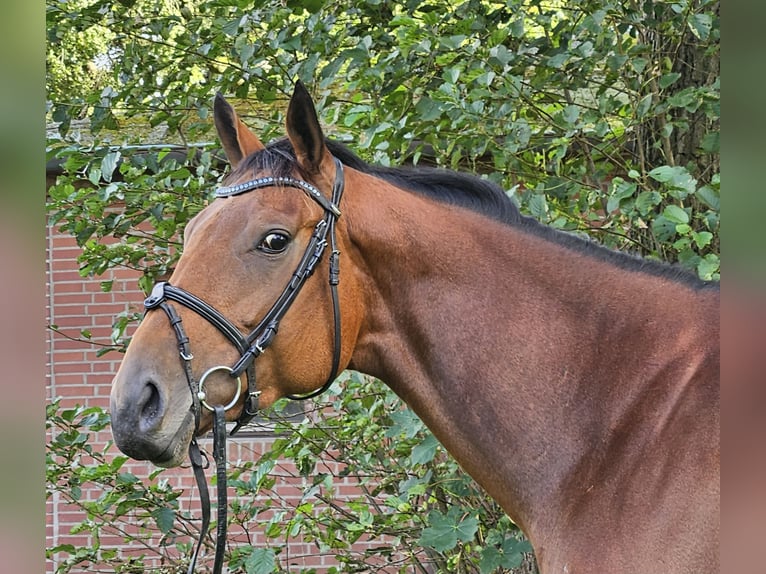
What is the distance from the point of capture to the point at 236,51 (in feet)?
12.5

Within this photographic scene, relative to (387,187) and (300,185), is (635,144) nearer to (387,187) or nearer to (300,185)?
(387,187)

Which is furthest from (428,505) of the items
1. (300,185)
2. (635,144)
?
(300,185)

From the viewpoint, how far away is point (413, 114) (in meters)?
3.45

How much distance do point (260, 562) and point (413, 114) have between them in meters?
2.03

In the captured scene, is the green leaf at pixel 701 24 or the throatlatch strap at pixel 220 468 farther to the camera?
the green leaf at pixel 701 24

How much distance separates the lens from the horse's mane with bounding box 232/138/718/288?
A: 2279 millimetres

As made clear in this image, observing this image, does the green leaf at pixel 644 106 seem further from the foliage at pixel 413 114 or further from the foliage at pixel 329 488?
the foliage at pixel 329 488

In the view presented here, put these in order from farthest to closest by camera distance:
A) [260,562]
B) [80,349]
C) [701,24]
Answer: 1. [80,349]
2. [260,562]
3. [701,24]

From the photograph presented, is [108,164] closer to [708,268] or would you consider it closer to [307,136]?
[307,136]

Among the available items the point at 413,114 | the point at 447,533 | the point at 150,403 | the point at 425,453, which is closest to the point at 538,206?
the point at 413,114

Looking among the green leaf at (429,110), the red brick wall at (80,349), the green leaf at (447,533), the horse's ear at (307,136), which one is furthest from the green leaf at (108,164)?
the red brick wall at (80,349)

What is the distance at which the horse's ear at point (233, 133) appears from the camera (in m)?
2.59

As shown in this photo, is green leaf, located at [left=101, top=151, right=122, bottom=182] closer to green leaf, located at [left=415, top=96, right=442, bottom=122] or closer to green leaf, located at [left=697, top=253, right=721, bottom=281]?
green leaf, located at [left=415, top=96, right=442, bottom=122]
